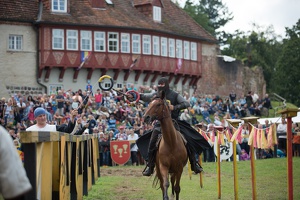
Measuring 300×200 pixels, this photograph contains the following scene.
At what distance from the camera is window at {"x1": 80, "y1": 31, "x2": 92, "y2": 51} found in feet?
173

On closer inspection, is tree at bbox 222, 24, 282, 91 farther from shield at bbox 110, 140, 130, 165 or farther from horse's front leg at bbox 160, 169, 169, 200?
horse's front leg at bbox 160, 169, 169, 200

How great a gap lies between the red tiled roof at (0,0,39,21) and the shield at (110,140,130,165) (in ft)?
77.0

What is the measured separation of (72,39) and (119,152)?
81.6ft

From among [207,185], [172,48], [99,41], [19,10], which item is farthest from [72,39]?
[207,185]

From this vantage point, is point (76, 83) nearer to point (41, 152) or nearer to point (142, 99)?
point (142, 99)

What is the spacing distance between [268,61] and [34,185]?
8104cm

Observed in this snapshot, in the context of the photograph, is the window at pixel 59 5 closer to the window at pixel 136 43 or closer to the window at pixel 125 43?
the window at pixel 125 43

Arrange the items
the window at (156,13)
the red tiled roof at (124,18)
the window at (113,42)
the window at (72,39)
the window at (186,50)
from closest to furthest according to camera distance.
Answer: the red tiled roof at (124,18) < the window at (72,39) < the window at (113,42) < the window at (156,13) < the window at (186,50)

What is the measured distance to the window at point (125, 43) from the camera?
55.1 metres

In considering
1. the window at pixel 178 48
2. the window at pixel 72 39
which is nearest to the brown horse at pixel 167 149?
the window at pixel 72 39

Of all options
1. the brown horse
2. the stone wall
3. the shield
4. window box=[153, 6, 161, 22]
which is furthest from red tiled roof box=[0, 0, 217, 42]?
the brown horse

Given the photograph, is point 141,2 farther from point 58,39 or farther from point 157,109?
point 157,109

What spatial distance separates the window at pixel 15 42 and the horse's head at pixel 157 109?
38024mm

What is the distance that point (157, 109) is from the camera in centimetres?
1318
